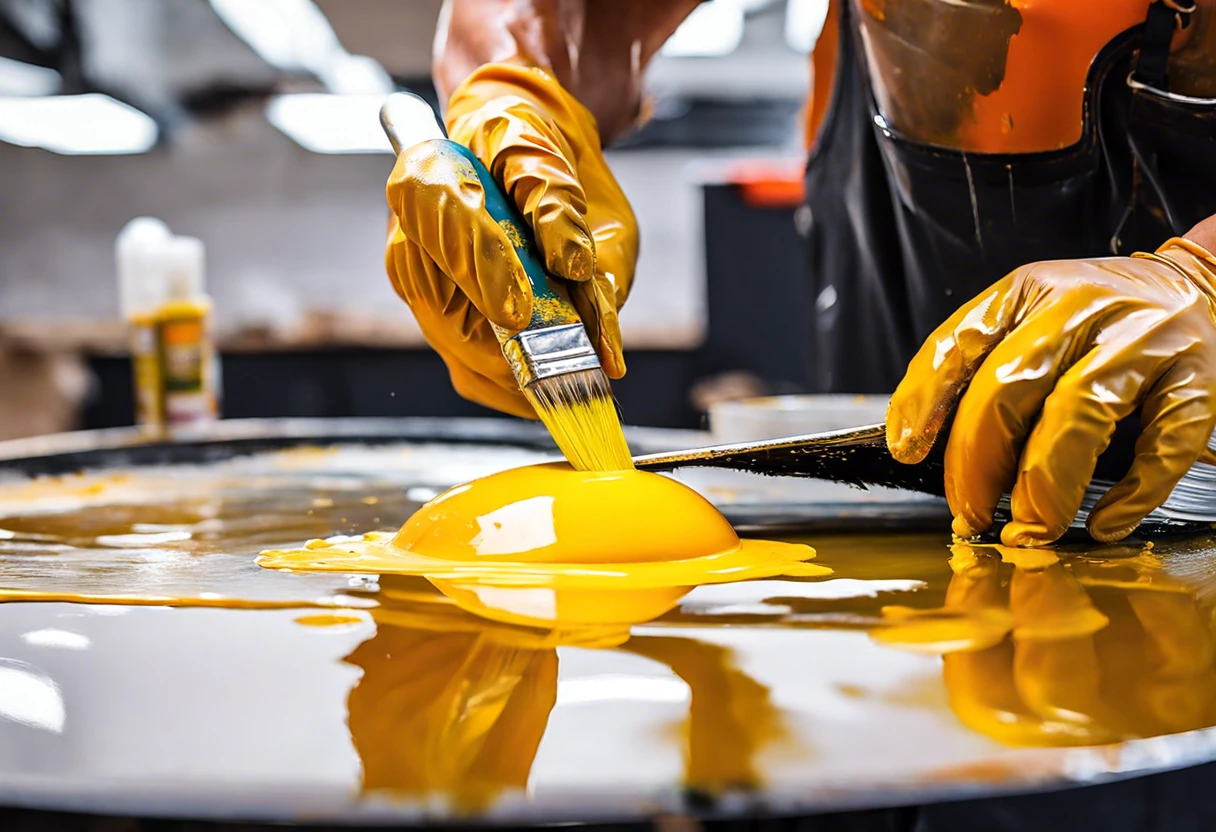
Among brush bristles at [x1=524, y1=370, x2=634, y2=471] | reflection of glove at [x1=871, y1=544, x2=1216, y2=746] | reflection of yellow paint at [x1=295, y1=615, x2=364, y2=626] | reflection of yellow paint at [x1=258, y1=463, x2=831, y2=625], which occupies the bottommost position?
reflection of glove at [x1=871, y1=544, x2=1216, y2=746]

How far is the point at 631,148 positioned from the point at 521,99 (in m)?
7.43

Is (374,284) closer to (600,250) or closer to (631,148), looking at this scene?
(631,148)

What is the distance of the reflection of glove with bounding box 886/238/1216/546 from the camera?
90 centimetres

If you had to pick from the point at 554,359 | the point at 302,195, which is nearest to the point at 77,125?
the point at 302,195

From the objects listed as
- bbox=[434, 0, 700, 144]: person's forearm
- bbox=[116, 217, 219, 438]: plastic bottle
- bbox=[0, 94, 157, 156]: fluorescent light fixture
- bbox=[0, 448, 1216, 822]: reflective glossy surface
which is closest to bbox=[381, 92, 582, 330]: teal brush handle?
bbox=[0, 448, 1216, 822]: reflective glossy surface

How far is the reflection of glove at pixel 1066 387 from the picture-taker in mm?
896

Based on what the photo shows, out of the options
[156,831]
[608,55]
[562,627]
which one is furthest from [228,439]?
[156,831]

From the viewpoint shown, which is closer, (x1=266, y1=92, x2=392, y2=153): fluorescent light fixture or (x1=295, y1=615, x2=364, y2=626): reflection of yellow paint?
(x1=295, y1=615, x2=364, y2=626): reflection of yellow paint

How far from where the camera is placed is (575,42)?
1.67 m

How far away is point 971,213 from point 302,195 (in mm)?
8082

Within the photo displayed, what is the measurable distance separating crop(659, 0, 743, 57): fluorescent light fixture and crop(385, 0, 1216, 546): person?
4194mm

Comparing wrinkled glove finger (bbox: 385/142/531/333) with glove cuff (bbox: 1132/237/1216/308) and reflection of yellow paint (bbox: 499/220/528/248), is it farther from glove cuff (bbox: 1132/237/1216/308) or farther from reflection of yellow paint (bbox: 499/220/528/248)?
glove cuff (bbox: 1132/237/1216/308)

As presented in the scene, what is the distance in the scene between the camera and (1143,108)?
120cm

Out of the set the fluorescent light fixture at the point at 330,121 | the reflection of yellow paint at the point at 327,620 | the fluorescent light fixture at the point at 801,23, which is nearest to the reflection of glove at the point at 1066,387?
the reflection of yellow paint at the point at 327,620
